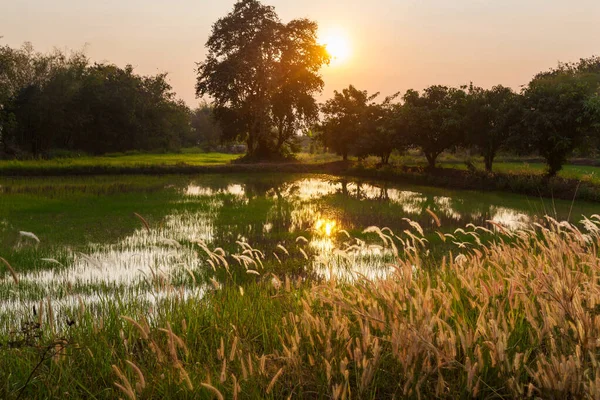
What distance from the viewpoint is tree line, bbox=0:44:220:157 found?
54.1 m

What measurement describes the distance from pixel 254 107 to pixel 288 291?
51452mm

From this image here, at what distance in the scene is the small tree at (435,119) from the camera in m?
39.0

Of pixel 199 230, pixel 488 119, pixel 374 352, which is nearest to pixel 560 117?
pixel 488 119

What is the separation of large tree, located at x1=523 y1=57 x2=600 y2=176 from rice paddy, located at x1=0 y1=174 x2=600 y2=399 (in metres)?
5.64

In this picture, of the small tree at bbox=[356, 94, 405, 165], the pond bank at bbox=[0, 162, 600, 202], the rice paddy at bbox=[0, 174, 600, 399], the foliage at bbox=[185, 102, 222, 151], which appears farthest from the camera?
the foliage at bbox=[185, 102, 222, 151]

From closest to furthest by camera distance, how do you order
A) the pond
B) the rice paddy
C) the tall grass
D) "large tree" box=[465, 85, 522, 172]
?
1. the tall grass
2. the rice paddy
3. the pond
4. "large tree" box=[465, 85, 522, 172]

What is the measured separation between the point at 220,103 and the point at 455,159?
86.8ft

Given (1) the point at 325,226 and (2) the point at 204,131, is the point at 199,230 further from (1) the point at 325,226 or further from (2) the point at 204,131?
(2) the point at 204,131

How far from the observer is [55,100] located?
5538 centimetres

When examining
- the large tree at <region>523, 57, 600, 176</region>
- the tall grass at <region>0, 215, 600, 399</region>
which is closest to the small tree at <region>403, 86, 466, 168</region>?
the large tree at <region>523, 57, 600, 176</region>

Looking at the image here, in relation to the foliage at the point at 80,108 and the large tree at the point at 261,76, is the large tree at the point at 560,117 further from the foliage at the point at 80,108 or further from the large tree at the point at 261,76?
the foliage at the point at 80,108

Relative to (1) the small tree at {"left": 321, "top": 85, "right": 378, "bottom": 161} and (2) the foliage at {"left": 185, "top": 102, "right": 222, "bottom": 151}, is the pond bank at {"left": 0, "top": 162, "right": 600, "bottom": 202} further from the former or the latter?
(2) the foliage at {"left": 185, "top": 102, "right": 222, "bottom": 151}

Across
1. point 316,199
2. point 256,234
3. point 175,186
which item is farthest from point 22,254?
point 175,186

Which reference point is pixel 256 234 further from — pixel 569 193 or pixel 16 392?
pixel 569 193
